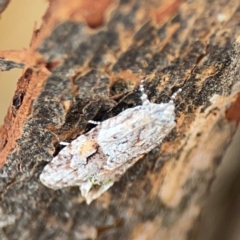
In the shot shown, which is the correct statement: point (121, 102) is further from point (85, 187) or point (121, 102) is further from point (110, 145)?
point (85, 187)

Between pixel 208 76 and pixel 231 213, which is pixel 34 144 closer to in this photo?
pixel 208 76

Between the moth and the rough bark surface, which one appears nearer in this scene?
the rough bark surface

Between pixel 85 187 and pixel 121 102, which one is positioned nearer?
pixel 121 102

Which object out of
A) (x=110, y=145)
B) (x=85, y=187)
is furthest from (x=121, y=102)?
→ (x=85, y=187)

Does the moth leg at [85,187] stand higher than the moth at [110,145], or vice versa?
the moth at [110,145]

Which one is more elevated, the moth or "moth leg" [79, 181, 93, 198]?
the moth
